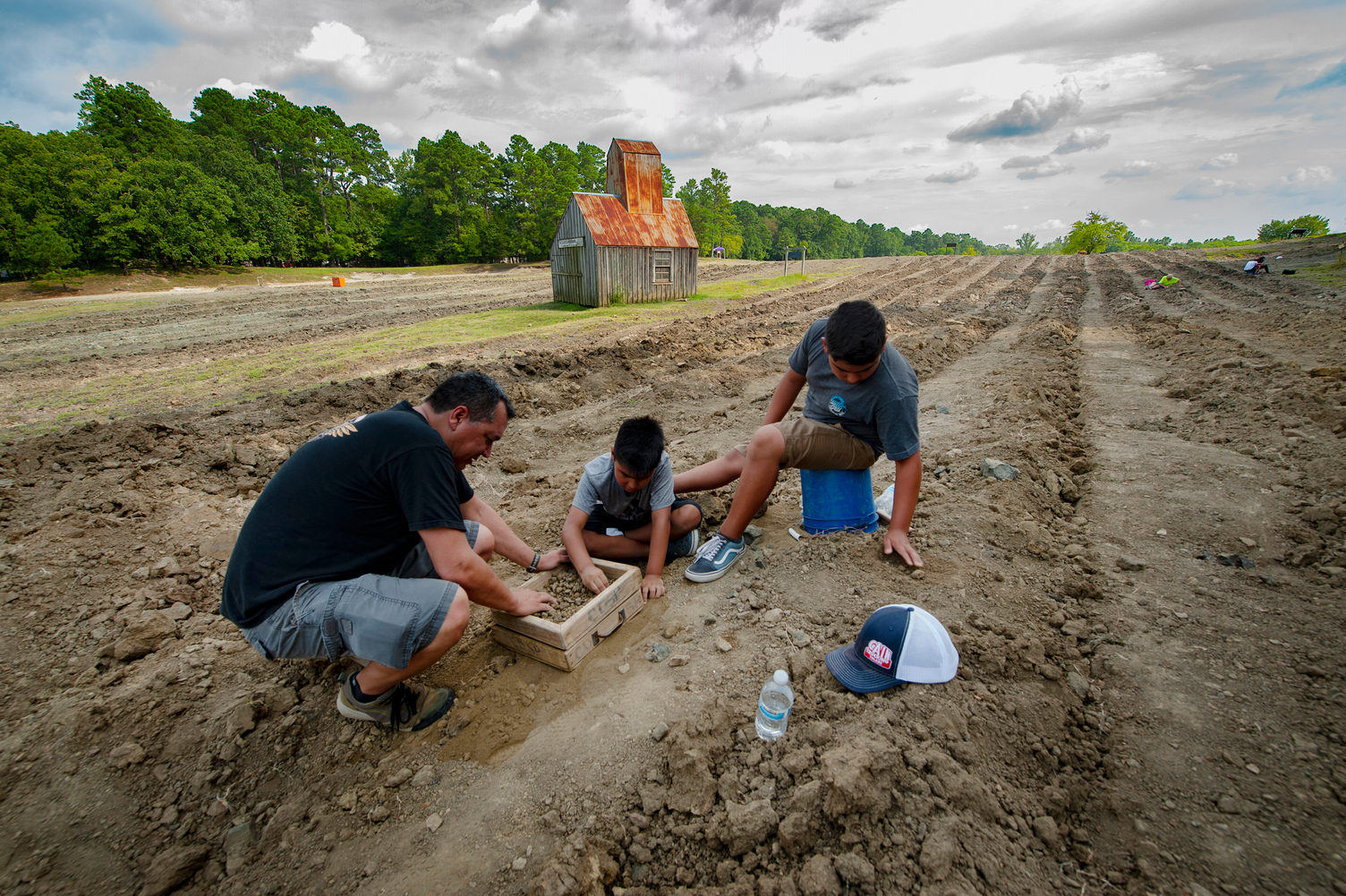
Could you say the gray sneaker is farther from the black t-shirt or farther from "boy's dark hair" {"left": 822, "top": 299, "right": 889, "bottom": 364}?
"boy's dark hair" {"left": 822, "top": 299, "right": 889, "bottom": 364}

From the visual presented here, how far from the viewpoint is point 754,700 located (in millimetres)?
2697

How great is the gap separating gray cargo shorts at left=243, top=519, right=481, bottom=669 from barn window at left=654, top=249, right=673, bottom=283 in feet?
57.5

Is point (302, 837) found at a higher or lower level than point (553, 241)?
lower

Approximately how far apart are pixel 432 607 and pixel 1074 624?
3373mm

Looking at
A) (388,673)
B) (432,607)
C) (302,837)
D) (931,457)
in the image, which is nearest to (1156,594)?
(931,457)

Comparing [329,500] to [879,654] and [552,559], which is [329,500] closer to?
[552,559]

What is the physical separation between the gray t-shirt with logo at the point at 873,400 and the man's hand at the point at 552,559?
191cm

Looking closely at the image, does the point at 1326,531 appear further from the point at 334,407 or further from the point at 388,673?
the point at 334,407

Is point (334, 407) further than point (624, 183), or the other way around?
point (624, 183)

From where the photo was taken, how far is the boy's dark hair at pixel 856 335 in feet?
10.3

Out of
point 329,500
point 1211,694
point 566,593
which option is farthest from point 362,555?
point 1211,694

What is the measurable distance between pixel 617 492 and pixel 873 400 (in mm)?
1749

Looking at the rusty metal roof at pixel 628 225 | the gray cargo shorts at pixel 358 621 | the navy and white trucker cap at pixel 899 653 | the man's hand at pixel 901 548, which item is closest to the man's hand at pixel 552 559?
Answer: the gray cargo shorts at pixel 358 621

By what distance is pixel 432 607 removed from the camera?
2.65 m
